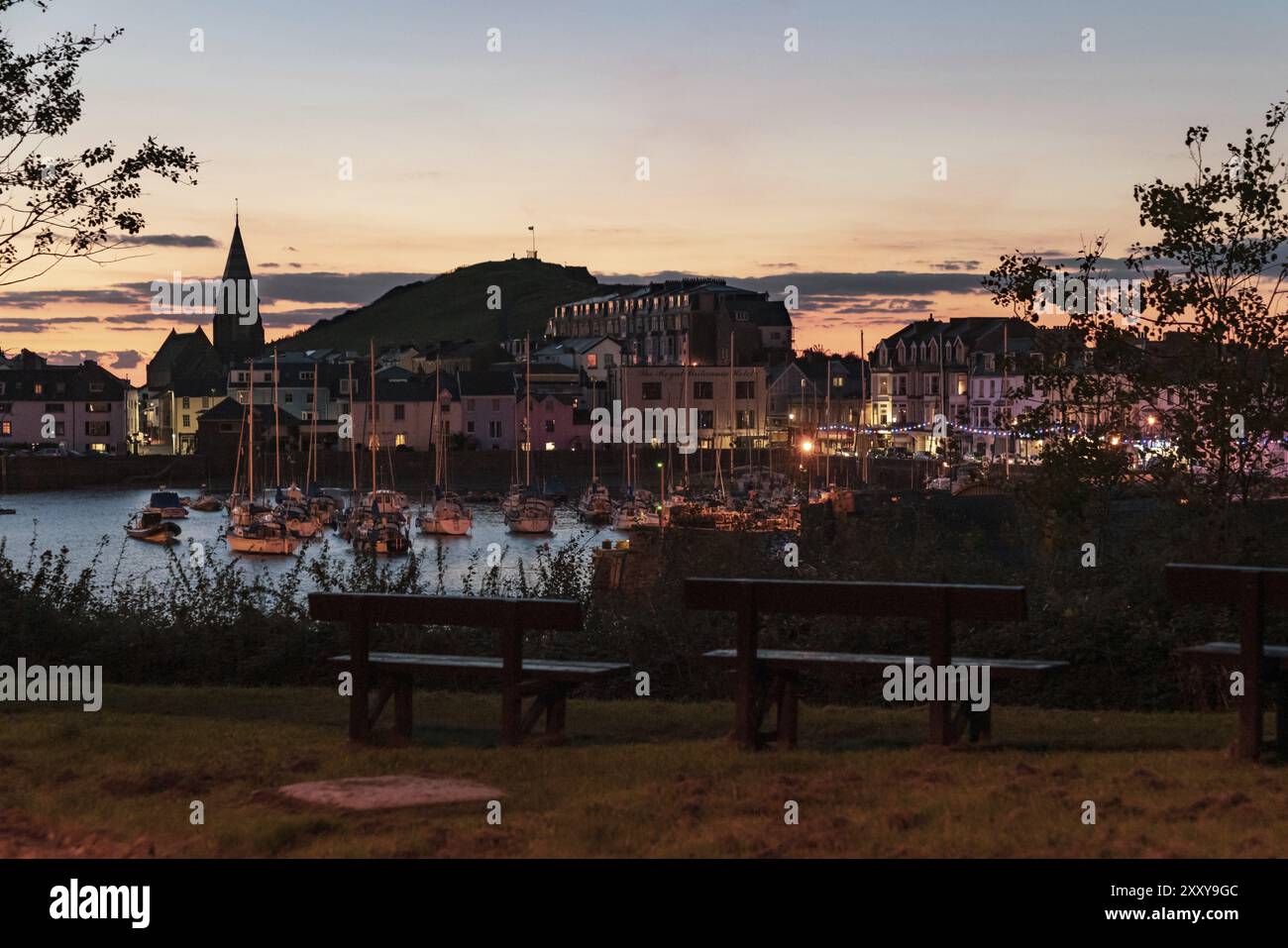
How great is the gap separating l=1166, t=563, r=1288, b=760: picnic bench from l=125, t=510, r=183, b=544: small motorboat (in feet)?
251

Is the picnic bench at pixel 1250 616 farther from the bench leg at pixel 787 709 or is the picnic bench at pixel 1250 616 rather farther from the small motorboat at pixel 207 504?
the small motorboat at pixel 207 504

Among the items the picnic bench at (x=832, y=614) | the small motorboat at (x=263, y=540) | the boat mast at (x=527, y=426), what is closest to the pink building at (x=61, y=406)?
the boat mast at (x=527, y=426)

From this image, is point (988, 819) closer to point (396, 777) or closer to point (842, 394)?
point (396, 777)

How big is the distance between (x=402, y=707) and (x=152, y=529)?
257 ft

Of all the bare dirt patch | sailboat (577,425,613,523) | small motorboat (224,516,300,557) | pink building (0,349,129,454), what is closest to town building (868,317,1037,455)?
sailboat (577,425,613,523)

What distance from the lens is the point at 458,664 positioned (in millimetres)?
11938

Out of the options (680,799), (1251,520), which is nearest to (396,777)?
(680,799)

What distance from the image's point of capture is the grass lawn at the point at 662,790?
870cm

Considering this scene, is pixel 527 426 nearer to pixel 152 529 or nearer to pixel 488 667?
pixel 152 529

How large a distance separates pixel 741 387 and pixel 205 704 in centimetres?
12667

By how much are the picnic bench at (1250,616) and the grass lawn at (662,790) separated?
28cm

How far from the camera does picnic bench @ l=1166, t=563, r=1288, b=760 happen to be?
33.5ft

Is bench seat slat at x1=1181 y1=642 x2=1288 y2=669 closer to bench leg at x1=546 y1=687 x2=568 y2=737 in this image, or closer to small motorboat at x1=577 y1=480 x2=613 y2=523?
bench leg at x1=546 y1=687 x2=568 y2=737
